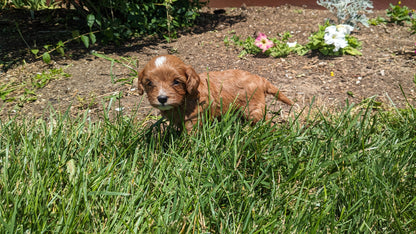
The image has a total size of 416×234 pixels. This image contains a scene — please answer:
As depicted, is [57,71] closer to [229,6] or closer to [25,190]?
[25,190]

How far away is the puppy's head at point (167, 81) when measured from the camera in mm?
2467

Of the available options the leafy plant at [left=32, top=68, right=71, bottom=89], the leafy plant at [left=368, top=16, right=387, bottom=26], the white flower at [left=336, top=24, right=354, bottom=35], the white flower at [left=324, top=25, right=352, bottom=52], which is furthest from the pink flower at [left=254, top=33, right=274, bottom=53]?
the leafy plant at [left=32, top=68, right=71, bottom=89]

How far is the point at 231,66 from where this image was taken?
15.3 feet

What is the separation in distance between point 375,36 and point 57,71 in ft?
15.1

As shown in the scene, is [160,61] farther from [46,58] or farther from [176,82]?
[46,58]

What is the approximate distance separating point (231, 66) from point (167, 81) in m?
2.26

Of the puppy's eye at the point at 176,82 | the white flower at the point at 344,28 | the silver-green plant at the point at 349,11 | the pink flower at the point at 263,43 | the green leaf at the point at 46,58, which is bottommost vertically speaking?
the green leaf at the point at 46,58

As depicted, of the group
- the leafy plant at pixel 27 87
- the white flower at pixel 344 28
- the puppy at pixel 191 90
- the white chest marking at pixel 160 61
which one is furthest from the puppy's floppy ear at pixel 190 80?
the white flower at pixel 344 28

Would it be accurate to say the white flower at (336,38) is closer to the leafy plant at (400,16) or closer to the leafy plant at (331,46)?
the leafy plant at (331,46)

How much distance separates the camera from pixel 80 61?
16.1 ft

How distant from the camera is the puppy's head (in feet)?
8.09

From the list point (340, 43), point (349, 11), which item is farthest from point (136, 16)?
point (349, 11)

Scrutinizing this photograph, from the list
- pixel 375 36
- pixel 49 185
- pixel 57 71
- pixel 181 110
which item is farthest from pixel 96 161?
pixel 375 36

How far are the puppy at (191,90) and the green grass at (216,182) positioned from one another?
0.23 metres
